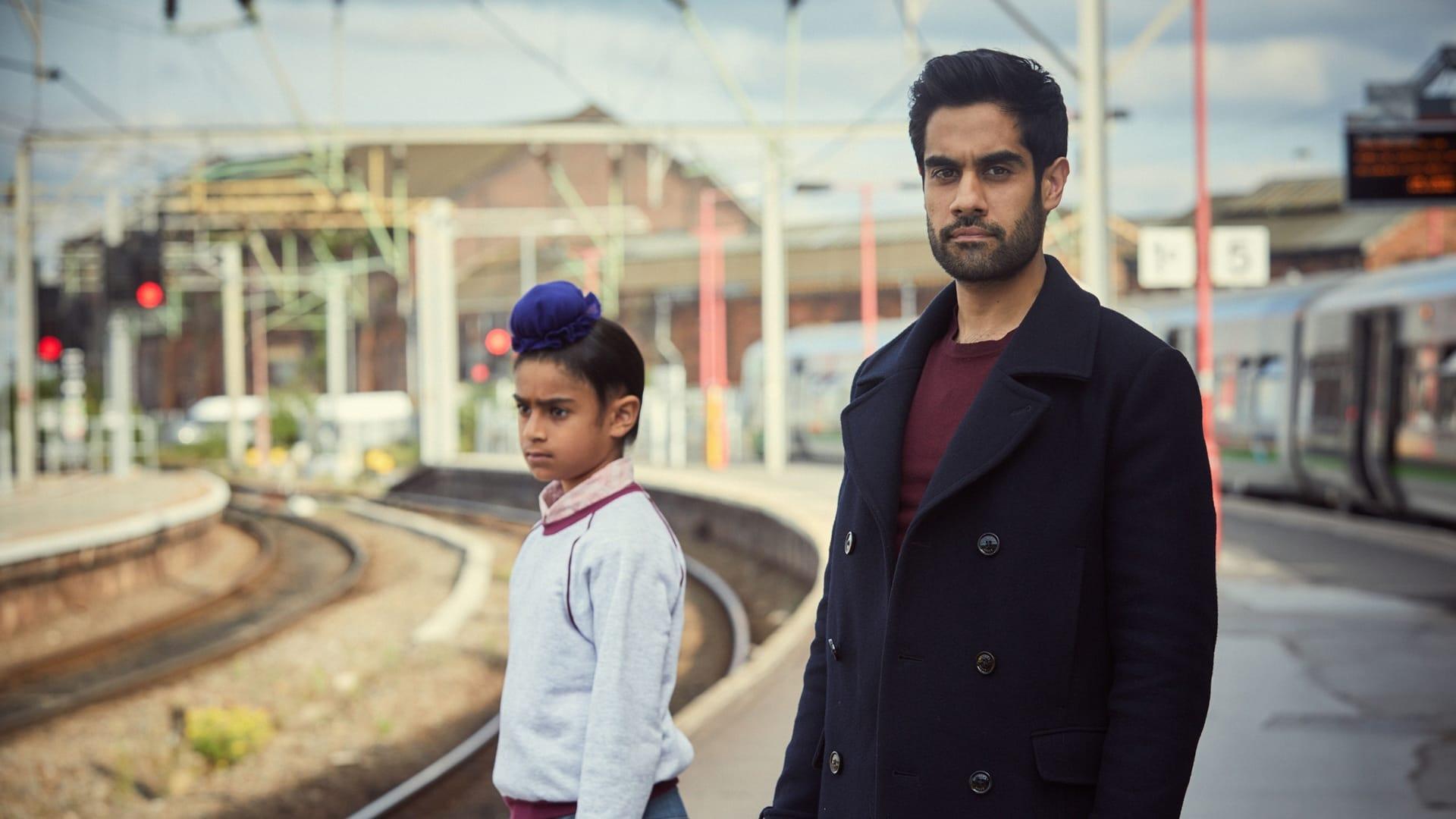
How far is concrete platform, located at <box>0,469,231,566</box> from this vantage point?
50.1 feet

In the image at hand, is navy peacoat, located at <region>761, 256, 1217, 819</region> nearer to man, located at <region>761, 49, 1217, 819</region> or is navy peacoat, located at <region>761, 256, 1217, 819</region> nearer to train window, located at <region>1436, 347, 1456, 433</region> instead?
man, located at <region>761, 49, 1217, 819</region>

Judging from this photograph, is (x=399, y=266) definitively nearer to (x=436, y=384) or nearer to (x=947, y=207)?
(x=436, y=384)

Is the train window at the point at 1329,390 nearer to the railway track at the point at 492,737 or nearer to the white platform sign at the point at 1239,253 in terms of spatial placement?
the white platform sign at the point at 1239,253

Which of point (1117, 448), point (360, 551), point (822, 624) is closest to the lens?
point (1117, 448)

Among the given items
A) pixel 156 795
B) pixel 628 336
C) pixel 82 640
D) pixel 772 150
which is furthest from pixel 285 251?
pixel 628 336

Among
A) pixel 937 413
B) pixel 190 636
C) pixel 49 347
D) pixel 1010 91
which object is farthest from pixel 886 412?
pixel 49 347

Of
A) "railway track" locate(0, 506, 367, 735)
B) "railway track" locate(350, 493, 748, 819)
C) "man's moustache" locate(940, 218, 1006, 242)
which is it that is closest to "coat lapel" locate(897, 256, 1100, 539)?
"man's moustache" locate(940, 218, 1006, 242)

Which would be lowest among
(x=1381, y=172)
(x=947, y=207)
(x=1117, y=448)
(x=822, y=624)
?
(x=822, y=624)

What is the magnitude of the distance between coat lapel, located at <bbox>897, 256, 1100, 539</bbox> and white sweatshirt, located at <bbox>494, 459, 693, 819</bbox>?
0.63m

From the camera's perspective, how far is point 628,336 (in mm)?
2947

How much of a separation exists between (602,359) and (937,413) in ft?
2.42

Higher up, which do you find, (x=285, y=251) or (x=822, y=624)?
(x=285, y=251)

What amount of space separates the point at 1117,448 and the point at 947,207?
42cm

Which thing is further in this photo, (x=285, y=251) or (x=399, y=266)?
(x=285, y=251)
